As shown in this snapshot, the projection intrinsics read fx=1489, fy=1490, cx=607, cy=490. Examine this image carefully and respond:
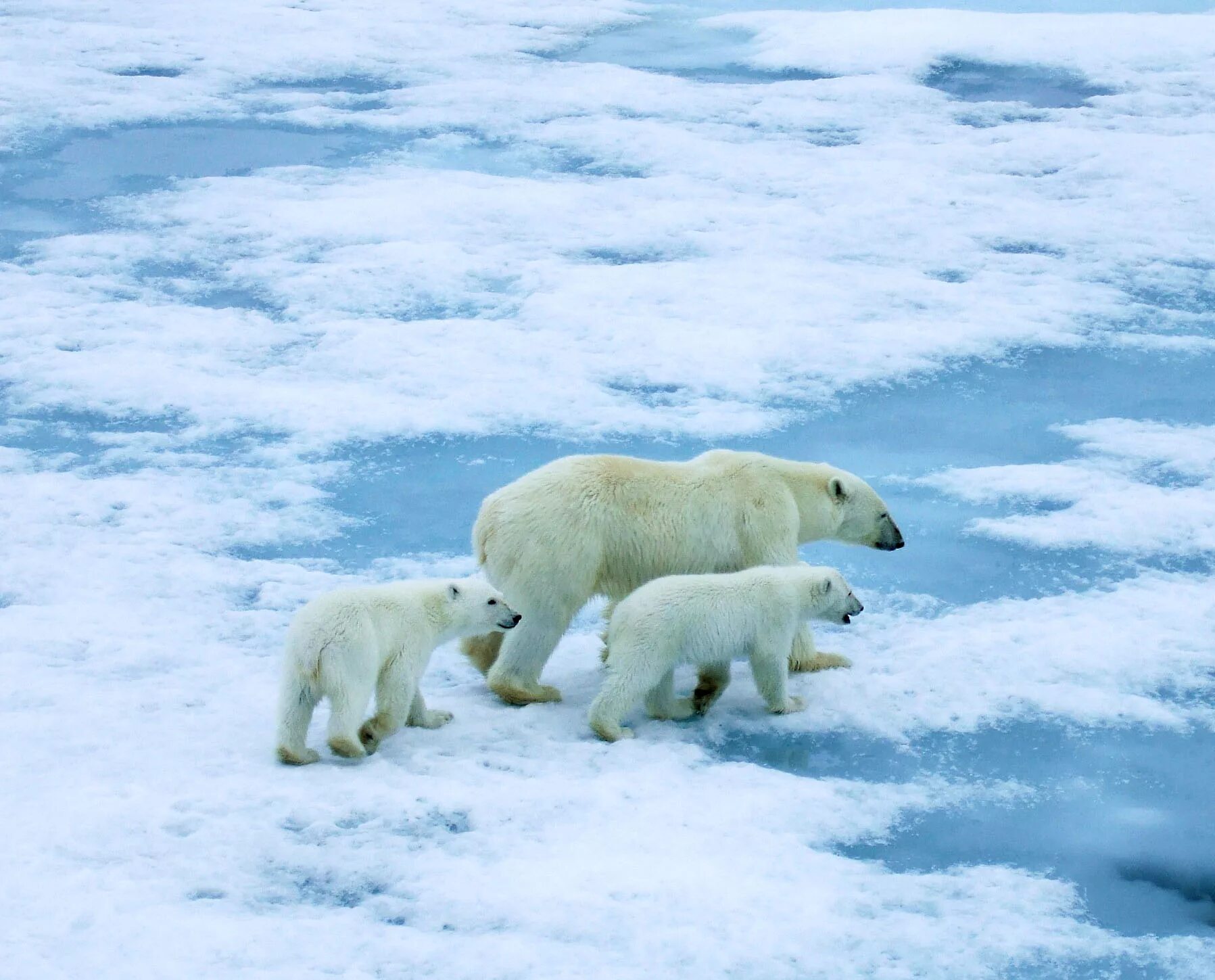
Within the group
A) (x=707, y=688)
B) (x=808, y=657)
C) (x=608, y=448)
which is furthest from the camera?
(x=608, y=448)

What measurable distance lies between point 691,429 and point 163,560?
2.68 m

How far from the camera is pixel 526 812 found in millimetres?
4277

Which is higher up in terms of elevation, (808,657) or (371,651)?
(371,651)

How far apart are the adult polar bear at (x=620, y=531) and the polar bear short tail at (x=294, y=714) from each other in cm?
85

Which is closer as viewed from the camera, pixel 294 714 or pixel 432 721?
pixel 294 714

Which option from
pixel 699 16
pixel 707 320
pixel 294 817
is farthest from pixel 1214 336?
pixel 699 16

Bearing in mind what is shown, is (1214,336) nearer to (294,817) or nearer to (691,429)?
(691,429)

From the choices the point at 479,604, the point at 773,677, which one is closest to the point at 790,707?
the point at 773,677

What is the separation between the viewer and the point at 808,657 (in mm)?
5414

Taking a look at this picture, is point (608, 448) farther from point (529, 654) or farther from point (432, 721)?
point (432, 721)

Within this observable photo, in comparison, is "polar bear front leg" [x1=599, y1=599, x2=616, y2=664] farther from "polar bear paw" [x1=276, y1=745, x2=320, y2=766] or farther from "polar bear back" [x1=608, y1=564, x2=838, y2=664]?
"polar bear paw" [x1=276, y1=745, x2=320, y2=766]

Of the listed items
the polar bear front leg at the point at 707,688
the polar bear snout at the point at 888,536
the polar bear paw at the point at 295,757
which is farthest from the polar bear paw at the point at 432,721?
the polar bear snout at the point at 888,536

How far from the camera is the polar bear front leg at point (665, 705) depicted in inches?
199

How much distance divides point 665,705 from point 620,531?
2.01ft
